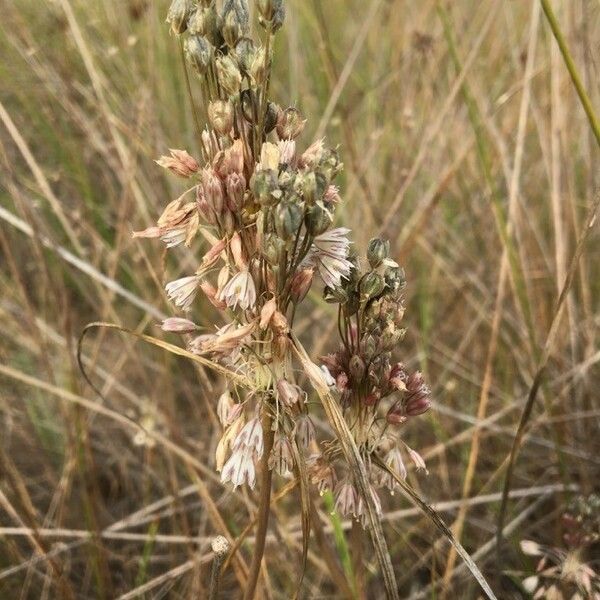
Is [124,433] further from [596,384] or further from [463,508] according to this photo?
[596,384]

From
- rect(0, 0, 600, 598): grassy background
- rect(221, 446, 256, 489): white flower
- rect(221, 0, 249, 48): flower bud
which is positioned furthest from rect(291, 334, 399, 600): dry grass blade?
rect(0, 0, 600, 598): grassy background

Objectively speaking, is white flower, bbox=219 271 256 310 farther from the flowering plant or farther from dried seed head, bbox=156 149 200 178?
dried seed head, bbox=156 149 200 178

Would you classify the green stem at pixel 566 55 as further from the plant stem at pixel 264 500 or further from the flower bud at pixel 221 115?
the plant stem at pixel 264 500

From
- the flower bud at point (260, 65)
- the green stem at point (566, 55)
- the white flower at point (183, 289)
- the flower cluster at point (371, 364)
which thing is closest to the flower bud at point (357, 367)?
the flower cluster at point (371, 364)

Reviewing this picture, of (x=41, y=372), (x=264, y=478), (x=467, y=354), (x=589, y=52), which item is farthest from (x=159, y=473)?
(x=589, y=52)

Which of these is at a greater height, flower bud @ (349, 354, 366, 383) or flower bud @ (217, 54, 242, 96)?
flower bud @ (217, 54, 242, 96)

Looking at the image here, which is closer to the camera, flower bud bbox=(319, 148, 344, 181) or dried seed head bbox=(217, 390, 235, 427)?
flower bud bbox=(319, 148, 344, 181)
